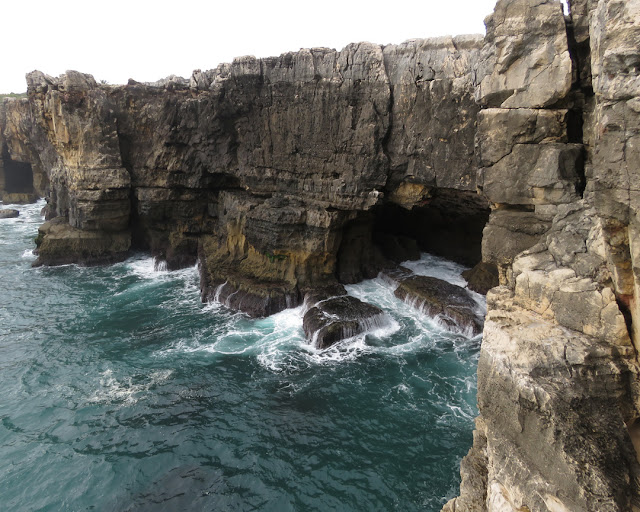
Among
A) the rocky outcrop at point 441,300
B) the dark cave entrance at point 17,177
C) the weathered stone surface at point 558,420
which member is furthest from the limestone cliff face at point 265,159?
the dark cave entrance at point 17,177

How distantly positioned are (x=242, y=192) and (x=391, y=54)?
13.6 metres

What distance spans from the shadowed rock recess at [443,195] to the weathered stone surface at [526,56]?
0.14 feet

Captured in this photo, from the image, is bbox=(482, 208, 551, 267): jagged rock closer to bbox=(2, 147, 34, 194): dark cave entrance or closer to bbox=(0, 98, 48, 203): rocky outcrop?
bbox=(0, 98, 48, 203): rocky outcrop

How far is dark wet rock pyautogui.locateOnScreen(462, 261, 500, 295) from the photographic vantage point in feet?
74.8

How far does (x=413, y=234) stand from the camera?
104 feet

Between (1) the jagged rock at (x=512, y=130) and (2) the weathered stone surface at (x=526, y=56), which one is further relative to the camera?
(1) the jagged rock at (x=512, y=130)

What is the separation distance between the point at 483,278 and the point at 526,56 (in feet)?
52.3

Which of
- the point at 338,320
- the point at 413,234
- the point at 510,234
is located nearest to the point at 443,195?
the point at 413,234

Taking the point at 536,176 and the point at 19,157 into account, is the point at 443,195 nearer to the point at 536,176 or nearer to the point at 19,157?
the point at 536,176

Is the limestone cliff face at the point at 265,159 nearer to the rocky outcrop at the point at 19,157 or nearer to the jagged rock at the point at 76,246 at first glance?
the jagged rock at the point at 76,246

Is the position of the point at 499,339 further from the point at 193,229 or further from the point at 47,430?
the point at 193,229

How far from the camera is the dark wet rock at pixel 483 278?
2281 cm

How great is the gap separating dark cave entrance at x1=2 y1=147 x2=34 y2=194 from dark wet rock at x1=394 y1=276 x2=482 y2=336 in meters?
59.2

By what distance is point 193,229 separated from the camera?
3194cm
